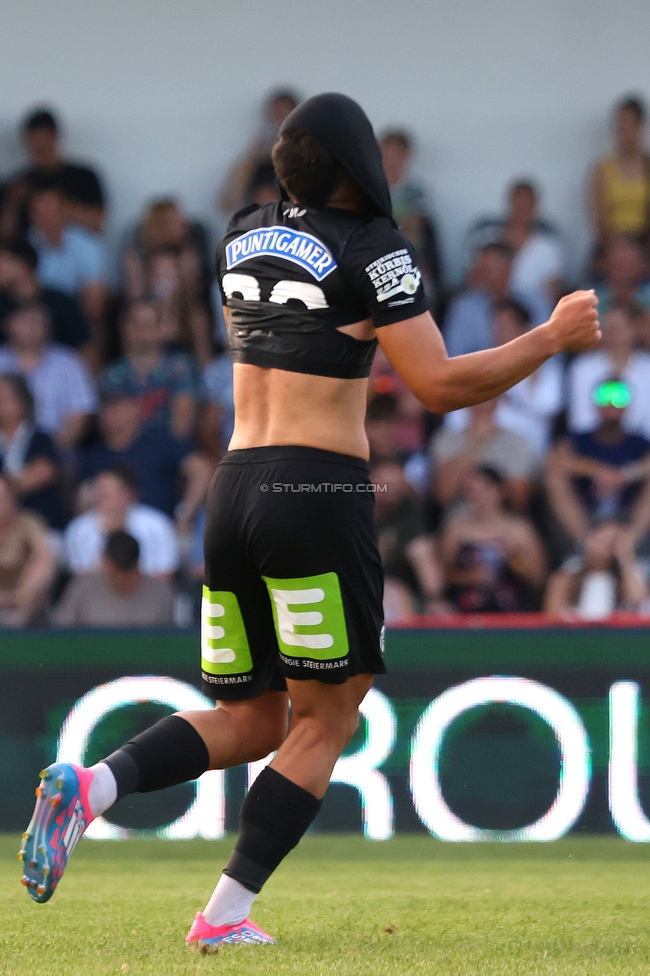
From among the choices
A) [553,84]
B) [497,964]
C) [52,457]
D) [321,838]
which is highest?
[553,84]

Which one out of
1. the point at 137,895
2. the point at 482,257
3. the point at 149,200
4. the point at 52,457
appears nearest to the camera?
the point at 137,895

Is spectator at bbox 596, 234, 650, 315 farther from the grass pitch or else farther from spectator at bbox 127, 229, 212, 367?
the grass pitch

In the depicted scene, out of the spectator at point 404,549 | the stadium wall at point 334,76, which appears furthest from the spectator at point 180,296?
the spectator at point 404,549

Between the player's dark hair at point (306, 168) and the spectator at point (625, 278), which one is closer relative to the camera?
the player's dark hair at point (306, 168)

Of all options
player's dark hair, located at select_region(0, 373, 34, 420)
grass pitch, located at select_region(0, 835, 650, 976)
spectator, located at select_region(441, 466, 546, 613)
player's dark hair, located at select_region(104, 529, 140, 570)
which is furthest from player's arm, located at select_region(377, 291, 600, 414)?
player's dark hair, located at select_region(0, 373, 34, 420)

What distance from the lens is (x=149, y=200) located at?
1084 cm

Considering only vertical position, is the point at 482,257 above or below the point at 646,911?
above

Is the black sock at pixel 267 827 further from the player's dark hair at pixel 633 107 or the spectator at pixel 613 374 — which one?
the player's dark hair at pixel 633 107

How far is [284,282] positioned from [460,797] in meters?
3.28

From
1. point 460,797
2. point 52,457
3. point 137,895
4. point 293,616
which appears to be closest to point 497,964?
point 293,616

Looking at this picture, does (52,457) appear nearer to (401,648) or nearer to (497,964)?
(401,648)

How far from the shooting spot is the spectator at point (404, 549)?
7996 millimetres

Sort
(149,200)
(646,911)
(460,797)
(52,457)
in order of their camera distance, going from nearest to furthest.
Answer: (646,911), (460,797), (52,457), (149,200)

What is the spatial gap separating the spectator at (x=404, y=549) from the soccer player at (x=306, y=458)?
3.99 meters
